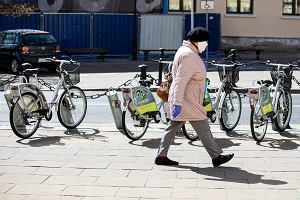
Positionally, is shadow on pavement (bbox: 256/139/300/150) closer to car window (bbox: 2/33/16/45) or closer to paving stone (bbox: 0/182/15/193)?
paving stone (bbox: 0/182/15/193)

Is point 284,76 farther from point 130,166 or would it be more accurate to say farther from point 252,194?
point 252,194

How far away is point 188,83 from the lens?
710 cm

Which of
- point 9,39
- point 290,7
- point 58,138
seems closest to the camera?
point 58,138

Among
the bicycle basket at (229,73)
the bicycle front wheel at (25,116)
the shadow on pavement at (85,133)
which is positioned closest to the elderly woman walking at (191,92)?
the shadow on pavement at (85,133)

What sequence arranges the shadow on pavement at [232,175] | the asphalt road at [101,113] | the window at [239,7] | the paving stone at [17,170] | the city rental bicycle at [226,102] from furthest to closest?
1. the window at [239,7]
2. the asphalt road at [101,113]
3. the city rental bicycle at [226,102]
4. the paving stone at [17,170]
5. the shadow on pavement at [232,175]

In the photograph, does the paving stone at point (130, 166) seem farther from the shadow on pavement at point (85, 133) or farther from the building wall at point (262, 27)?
the building wall at point (262, 27)

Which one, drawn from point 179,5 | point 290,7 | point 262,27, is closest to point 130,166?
point 179,5

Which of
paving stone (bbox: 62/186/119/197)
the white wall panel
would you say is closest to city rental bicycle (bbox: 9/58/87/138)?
paving stone (bbox: 62/186/119/197)

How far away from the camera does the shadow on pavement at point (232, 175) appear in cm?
653

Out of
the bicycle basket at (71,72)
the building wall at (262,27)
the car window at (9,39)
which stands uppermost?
the building wall at (262,27)

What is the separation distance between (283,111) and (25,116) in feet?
12.5

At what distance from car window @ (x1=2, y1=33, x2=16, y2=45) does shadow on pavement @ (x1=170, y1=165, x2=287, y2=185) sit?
14.8m

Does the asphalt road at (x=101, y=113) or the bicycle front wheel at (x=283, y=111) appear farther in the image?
the asphalt road at (x=101, y=113)

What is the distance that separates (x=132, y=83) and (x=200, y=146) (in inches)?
64.2
